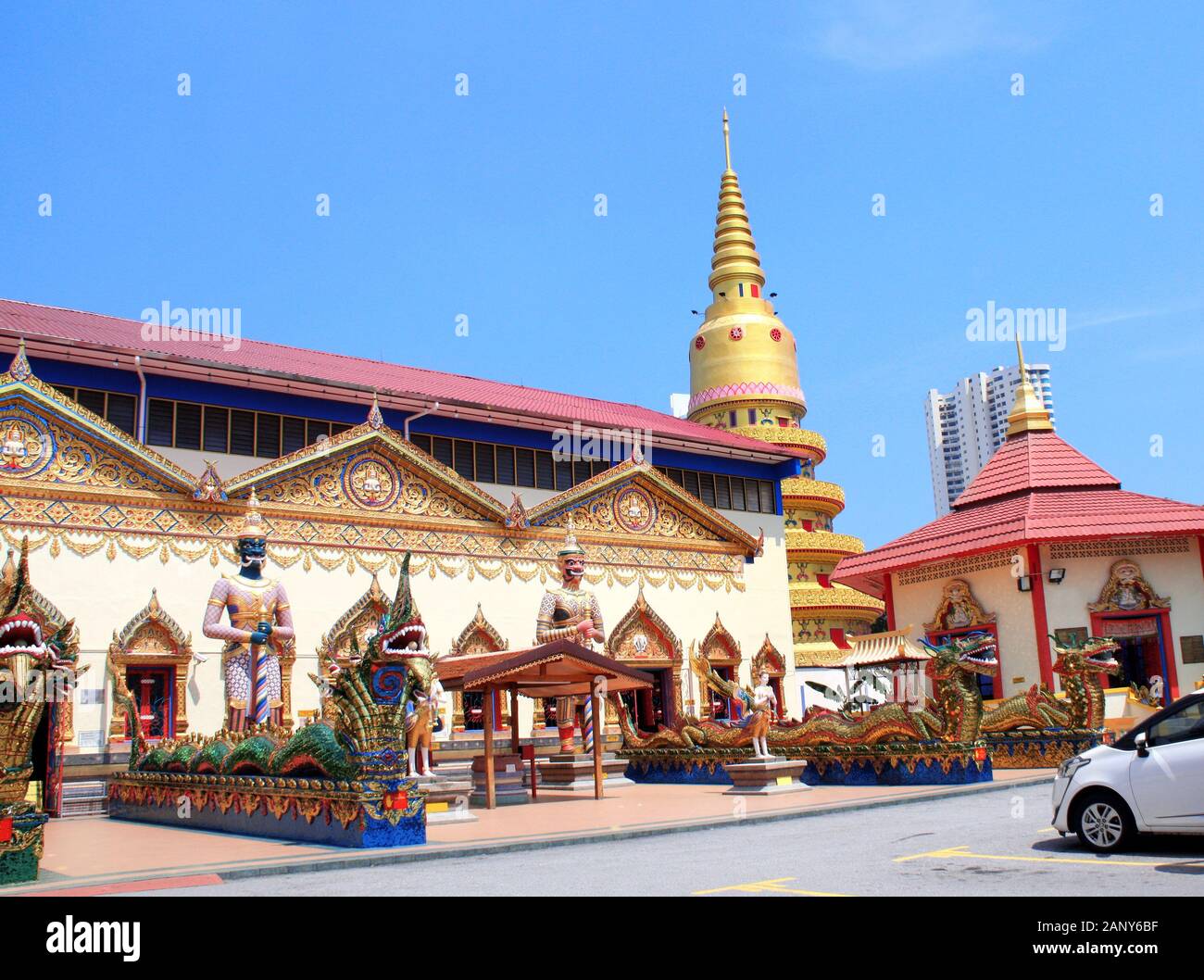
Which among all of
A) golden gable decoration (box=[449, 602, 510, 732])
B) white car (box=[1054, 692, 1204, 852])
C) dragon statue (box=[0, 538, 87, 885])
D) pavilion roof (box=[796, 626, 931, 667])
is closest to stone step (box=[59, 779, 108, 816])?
golden gable decoration (box=[449, 602, 510, 732])

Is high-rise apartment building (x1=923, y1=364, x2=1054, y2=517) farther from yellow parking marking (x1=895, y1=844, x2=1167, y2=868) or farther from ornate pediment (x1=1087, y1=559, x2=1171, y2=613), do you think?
yellow parking marking (x1=895, y1=844, x2=1167, y2=868)

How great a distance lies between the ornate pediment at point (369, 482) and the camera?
70.1 ft

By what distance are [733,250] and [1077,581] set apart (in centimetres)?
2276

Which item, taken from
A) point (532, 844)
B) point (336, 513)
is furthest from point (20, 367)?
point (532, 844)

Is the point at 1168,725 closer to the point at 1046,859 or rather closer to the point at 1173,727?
the point at 1173,727

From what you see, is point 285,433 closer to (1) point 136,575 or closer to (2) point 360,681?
(1) point 136,575

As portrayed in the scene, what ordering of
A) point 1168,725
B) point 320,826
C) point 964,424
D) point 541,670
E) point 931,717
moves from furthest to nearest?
point 964,424 < point 931,717 < point 541,670 < point 320,826 < point 1168,725

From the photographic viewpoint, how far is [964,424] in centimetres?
13038

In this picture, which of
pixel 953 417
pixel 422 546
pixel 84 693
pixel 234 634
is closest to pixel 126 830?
pixel 234 634

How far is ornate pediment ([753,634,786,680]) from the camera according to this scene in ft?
90.8

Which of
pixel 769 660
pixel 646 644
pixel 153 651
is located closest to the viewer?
pixel 153 651

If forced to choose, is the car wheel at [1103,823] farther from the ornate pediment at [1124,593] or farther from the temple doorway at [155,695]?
the ornate pediment at [1124,593]

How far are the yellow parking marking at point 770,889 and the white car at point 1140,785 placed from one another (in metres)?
2.77

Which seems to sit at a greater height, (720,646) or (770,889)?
(720,646)
